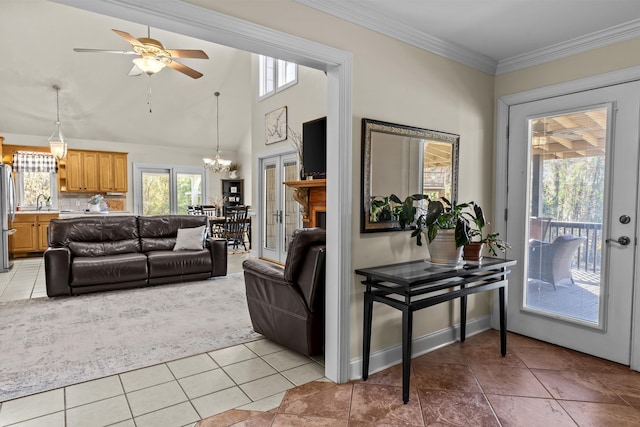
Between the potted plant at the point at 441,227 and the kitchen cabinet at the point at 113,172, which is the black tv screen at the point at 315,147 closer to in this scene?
the potted plant at the point at 441,227

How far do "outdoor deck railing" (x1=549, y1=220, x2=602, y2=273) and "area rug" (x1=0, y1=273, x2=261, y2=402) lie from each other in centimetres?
277

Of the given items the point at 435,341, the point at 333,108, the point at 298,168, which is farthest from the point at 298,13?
the point at 298,168

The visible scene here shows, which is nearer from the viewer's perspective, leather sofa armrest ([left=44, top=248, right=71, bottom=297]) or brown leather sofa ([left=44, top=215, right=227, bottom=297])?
leather sofa armrest ([left=44, top=248, right=71, bottom=297])

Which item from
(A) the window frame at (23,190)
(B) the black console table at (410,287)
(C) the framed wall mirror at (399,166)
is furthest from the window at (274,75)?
(A) the window frame at (23,190)

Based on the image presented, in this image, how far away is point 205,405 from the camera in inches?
86.9

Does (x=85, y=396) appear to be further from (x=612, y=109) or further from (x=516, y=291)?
(x=612, y=109)

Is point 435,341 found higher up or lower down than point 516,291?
lower down

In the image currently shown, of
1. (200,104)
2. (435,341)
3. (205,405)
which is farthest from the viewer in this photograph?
(200,104)

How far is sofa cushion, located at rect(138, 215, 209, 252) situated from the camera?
5.56m

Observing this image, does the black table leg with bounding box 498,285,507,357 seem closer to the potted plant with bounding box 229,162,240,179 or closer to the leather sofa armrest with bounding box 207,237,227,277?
the leather sofa armrest with bounding box 207,237,227,277

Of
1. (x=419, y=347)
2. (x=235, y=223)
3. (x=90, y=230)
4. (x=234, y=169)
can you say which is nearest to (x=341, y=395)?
(x=419, y=347)

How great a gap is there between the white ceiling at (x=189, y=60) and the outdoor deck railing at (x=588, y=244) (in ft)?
4.52

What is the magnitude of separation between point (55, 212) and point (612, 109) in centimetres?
942

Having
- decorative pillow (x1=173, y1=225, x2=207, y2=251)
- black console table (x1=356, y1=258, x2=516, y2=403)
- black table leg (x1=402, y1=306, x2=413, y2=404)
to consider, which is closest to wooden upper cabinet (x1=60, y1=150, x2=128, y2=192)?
decorative pillow (x1=173, y1=225, x2=207, y2=251)
